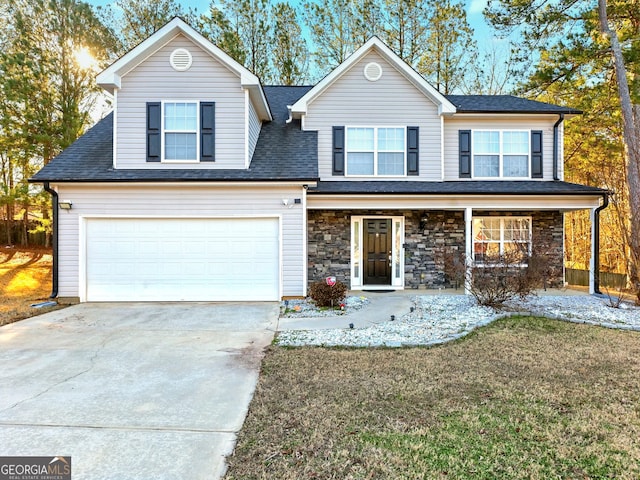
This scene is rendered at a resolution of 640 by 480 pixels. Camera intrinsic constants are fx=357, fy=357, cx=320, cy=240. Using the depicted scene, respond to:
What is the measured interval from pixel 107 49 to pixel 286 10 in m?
9.10

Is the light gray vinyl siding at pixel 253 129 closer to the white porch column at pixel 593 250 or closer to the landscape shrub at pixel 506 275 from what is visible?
the landscape shrub at pixel 506 275

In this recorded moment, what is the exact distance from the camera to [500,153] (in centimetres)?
1120

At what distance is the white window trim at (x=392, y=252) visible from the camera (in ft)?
35.8

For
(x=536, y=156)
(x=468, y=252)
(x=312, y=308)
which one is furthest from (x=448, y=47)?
(x=312, y=308)

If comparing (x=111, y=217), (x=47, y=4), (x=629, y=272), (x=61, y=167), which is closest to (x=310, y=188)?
(x=111, y=217)

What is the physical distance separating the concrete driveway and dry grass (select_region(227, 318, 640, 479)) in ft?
1.16

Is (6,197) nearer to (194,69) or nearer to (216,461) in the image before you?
(194,69)

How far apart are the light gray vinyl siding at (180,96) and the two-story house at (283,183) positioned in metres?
0.03

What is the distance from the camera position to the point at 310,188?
9.75m

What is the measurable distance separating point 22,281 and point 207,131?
952cm

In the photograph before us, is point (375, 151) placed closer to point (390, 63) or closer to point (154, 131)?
point (390, 63)

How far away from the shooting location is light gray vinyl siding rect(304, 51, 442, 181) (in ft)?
35.8

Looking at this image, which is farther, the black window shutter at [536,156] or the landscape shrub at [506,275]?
the black window shutter at [536,156]

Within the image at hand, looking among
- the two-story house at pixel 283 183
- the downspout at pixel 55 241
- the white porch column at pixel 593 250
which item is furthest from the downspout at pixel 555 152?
the downspout at pixel 55 241
